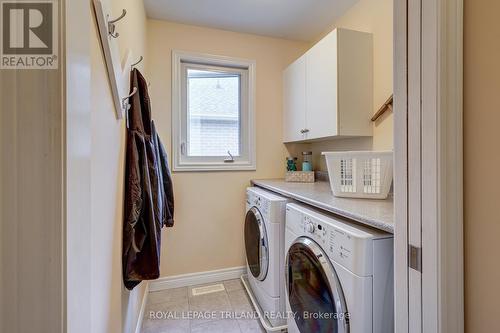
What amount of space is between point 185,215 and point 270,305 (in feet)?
3.58

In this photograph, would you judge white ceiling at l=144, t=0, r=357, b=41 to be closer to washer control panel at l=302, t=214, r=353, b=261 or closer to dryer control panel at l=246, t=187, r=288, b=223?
dryer control panel at l=246, t=187, r=288, b=223

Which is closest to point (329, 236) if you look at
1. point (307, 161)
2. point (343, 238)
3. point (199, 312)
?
point (343, 238)

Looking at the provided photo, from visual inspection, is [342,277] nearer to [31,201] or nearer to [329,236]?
[329,236]

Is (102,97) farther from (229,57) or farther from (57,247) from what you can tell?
(229,57)

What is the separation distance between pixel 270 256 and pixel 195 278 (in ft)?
3.42

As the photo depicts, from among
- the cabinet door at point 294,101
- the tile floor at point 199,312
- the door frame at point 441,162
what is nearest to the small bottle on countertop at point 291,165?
the cabinet door at point 294,101

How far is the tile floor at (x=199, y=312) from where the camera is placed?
167 centimetres

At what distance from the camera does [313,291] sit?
1106mm

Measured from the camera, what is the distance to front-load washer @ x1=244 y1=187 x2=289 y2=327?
1.54 metres

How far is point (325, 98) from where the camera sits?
1826 millimetres

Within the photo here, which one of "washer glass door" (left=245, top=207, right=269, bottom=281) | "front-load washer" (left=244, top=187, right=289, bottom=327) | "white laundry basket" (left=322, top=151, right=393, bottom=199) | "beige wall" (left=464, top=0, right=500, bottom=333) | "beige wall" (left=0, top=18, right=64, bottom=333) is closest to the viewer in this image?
"beige wall" (left=0, top=18, right=64, bottom=333)

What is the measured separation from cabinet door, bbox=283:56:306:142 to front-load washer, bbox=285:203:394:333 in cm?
114

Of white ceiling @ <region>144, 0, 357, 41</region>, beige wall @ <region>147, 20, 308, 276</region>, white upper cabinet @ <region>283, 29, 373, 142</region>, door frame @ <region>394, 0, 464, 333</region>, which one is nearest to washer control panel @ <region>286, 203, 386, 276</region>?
door frame @ <region>394, 0, 464, 333</region>

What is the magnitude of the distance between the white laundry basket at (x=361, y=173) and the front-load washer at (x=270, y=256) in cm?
37
